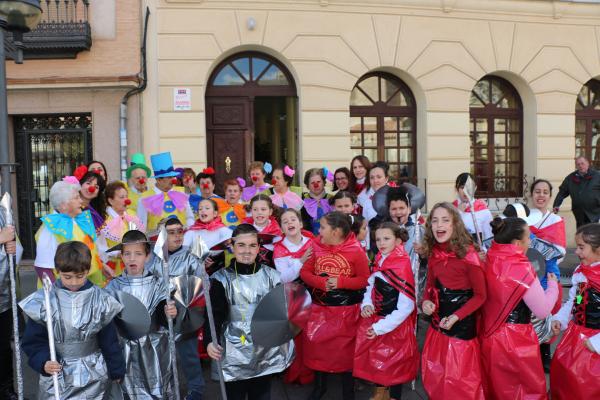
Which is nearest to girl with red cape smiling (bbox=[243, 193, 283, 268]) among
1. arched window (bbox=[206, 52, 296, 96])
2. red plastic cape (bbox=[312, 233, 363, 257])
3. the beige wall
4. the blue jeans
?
red plastic cape (bbox=[312, 233, 363, 257])

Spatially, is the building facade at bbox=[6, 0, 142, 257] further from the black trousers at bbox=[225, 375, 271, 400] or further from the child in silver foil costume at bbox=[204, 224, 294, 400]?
the black trousers at bbox=[225, 375, 271, 400]

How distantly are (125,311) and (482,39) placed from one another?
29.5 ft

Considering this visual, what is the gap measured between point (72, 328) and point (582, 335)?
120 inches

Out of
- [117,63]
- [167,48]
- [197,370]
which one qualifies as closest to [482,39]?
[167,48]

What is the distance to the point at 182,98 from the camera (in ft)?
29.8

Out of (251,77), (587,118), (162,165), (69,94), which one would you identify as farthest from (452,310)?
(587,118)

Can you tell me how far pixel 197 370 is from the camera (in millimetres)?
4039

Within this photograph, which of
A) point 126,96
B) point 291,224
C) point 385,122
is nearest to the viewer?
point 291,224

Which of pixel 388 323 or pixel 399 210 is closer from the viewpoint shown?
pixel 388 323

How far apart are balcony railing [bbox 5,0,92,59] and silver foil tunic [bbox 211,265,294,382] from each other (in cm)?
666

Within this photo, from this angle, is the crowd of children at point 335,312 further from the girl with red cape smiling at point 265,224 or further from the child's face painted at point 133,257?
the girl with red cape smiling at point 265,224

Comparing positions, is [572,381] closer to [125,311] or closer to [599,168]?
[125,311]

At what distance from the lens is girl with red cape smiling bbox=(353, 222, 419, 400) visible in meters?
3.74

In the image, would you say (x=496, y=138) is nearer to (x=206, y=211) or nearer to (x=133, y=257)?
(x=206, y=211)
